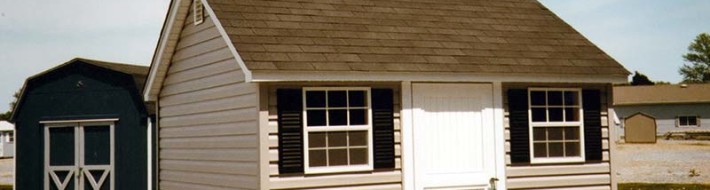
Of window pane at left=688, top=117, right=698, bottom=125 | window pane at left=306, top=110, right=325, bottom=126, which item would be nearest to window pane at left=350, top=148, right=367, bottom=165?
window pane at left=306, top=110, right=325, bottom=126

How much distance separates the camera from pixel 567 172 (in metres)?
11.8

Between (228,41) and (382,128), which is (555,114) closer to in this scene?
(382,128)

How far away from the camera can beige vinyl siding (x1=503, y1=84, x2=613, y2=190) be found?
11.5 meters

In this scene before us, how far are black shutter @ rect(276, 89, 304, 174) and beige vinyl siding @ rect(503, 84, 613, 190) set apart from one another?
3.27 m

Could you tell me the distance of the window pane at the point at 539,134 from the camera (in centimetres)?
1178

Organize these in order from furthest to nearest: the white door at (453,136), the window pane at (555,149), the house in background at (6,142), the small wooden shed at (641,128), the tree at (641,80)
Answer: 1. the tree at (641,80)
2. the house in background at (6,142)
3. the small wooden shed at (641,128)
4. the window pane at (555,149)
5. the white door at (453,136)

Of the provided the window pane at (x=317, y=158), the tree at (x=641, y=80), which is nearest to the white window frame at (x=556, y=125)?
the window pane at (x=317, y=158)

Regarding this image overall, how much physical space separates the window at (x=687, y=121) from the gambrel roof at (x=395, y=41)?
4646cm

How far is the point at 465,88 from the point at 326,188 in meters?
2.58

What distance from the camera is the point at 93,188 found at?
1446 cm

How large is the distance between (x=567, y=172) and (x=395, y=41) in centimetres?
334

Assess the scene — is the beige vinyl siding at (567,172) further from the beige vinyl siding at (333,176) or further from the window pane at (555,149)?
the beige vinyl siding at (333,176)

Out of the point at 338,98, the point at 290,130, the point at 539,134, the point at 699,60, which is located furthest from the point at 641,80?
the point at 290,130

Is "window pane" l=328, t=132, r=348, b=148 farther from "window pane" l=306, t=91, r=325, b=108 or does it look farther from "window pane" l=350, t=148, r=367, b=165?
"window pane" l=306, t=91, r=325, b=108
